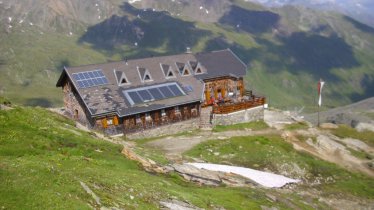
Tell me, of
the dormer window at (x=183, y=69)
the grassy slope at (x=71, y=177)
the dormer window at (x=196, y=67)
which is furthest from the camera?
the dormer window at (x=196, y=67)

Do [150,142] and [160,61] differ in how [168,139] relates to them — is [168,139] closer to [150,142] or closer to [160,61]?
[150,142]

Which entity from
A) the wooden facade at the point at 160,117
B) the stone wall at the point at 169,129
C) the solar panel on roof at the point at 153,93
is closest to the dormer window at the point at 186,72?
the solar panel on roof at the point at 153,93

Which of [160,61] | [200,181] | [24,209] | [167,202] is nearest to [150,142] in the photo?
[160,61]

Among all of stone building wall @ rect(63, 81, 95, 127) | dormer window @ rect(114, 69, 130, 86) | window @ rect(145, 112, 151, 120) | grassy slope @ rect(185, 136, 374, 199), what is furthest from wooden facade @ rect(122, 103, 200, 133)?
grassy slope @ rect(185, 136, 374, 199)

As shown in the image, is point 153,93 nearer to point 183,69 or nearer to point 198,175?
point 183,69

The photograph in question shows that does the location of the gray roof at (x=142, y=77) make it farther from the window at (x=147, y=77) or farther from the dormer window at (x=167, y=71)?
the window at (x=147, y=77)

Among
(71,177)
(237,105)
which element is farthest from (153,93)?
(71,177)
